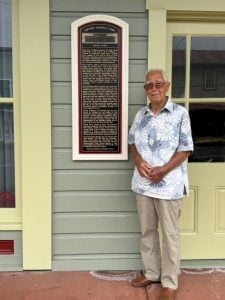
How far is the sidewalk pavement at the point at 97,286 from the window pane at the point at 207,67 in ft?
5.23

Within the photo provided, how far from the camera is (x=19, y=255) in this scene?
4027 mm

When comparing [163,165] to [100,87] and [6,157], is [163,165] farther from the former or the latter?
[6,157]

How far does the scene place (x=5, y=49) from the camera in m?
3.93

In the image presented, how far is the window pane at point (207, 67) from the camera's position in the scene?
3.99 meters

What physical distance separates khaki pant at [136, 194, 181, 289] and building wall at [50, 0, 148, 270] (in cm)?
37

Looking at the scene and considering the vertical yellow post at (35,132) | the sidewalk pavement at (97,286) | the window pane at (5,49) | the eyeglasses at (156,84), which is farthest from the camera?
the window pane at (5,49)

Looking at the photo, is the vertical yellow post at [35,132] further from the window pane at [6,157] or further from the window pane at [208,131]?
the window pane at [208,131]

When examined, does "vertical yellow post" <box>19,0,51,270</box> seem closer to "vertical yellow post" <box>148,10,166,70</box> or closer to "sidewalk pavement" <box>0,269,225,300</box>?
"sidewalk pavement" <box>0,269,225,300</box>

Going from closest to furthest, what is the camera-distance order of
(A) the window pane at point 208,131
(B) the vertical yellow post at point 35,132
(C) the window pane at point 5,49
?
(B) the vertical yellow post at point 35,132 < (C) the window pane at point 5,49 < (A) the window pane at point 208,131

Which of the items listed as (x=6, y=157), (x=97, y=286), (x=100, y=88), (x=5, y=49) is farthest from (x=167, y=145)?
(x=5, y=49)

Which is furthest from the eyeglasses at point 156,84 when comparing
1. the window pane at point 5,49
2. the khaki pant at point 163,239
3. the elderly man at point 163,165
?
the window pane at point 5,49

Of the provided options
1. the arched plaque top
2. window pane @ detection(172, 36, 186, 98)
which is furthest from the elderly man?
the arched plaque top

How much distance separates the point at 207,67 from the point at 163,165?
1127mm

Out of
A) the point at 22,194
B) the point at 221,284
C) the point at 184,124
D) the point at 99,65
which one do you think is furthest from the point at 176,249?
the point at 99,65
